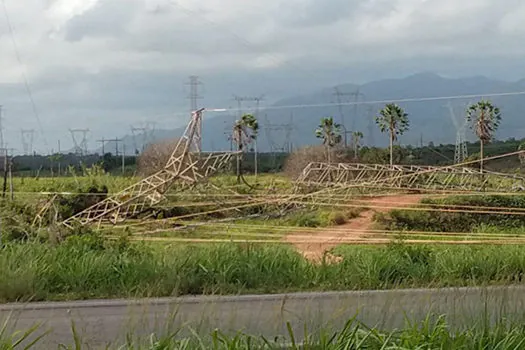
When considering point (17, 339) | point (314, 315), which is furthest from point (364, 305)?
point (17, 339)

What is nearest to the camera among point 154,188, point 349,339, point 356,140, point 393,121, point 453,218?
point 349,339

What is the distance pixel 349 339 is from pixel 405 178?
1024 inches

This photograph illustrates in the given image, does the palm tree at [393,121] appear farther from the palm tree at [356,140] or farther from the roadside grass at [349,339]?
the roadside grass at [349,339]

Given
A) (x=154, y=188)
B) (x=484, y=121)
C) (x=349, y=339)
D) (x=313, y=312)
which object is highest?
(x=484, y=121)

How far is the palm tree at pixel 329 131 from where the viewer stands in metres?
41.2

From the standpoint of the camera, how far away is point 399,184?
3036 cm

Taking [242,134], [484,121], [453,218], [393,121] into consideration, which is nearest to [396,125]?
→ [393,121]

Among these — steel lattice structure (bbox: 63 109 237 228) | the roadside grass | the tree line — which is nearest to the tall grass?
the roadside grass

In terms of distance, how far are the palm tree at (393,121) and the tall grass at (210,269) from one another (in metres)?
26.9

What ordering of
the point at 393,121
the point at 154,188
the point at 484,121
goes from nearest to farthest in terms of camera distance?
1. the point at 154,188
2. the point at 484,121
3. the point at 393,121

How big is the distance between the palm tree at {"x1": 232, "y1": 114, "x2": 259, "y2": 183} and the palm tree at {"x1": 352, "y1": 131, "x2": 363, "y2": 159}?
575cm

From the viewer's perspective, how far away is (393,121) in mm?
38219

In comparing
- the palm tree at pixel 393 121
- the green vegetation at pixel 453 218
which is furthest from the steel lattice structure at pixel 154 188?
the palm tree at pixel 393 121

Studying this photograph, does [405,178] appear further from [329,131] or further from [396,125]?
[329,131]
